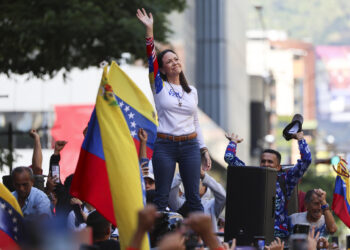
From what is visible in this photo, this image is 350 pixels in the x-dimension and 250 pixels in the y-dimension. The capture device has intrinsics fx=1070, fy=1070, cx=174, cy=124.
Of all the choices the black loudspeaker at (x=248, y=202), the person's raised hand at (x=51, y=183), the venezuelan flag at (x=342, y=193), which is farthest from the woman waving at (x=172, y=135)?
the venezuelan flag at (x=342, y=193)

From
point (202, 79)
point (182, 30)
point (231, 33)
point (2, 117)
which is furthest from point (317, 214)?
point (231, 33)

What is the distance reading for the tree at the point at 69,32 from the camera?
2031 cm

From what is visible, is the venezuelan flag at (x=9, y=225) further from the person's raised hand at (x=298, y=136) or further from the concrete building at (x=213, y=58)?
the concrete building at (x=213, y=58)

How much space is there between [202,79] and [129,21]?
1088 inches

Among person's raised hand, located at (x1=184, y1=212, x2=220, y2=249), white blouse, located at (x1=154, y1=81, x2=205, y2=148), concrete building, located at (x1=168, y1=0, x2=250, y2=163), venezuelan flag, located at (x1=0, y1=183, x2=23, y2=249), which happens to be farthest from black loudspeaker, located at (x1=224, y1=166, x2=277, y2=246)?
concrete building, located at (x1=168, y1=0, x2=250, y2=163)

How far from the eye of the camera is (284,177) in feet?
34.0

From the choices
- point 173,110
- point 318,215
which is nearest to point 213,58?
point 318,215

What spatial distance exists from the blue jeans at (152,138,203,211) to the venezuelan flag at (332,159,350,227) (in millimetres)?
2657

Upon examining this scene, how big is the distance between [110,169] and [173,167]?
1269 mm

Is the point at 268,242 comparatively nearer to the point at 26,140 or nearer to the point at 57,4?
the point at 57,4

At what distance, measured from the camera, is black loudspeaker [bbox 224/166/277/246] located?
898 cm

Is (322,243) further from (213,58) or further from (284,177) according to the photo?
(213,58)

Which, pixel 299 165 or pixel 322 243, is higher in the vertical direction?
pixel 299 165

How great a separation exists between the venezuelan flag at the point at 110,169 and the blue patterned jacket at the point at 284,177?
170 cm
